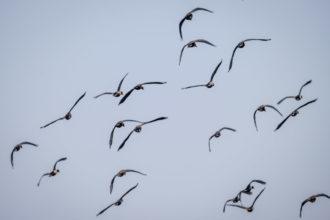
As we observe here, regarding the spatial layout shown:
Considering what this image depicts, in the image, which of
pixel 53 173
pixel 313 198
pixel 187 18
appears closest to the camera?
pixel 187 18

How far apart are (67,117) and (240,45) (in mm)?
9473

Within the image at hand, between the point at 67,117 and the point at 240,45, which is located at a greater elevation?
the point at 240,45

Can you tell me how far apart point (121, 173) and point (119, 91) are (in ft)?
14.0

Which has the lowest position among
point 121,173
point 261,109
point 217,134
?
point 121,173

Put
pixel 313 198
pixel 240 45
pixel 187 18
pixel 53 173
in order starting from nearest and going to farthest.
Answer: pixel 187 18
pixel 240 45
pixel 313 198
pixel 53 173

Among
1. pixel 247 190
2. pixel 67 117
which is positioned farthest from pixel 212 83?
pixel 67 117

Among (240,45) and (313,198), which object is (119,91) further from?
(313,198)

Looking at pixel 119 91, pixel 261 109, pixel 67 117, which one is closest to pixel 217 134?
pixel 261 109

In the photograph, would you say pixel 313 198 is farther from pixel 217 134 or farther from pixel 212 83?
pixel 212 83

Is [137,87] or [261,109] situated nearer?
[137,87]

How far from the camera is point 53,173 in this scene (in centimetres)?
1870

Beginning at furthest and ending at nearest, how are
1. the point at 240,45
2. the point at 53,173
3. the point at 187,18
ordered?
the point at 53,173 < the point at 240,45 < the point at 187,18

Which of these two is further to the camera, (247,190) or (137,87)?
(247,190)

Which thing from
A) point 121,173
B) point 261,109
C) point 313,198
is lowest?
point 313,198
